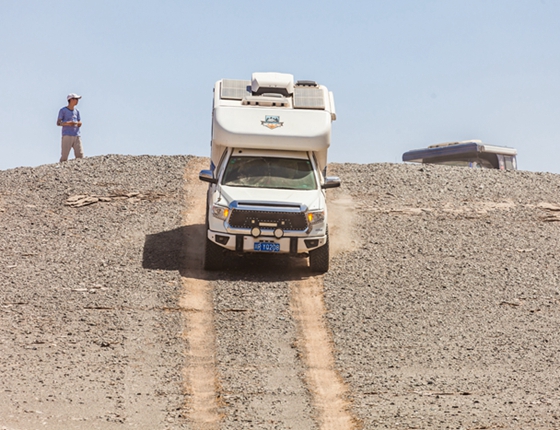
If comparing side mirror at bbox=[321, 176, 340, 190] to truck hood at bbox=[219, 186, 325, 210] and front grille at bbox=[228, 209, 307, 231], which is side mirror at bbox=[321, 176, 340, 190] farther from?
front grille at bbox=[228, 209, 307, 231]

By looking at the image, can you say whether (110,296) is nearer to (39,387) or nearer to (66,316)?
(66,316)

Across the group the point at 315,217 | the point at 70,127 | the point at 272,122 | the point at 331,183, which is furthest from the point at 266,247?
the point at 70,127

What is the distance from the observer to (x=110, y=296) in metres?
15.1

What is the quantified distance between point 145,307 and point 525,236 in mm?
9830

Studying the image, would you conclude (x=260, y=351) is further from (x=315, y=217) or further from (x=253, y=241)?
(x=315, y=217)

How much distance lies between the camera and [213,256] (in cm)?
1694

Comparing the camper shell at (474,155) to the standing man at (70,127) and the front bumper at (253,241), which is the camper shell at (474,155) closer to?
the standing man at (70,127)

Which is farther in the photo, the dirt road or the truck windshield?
the truck windshield

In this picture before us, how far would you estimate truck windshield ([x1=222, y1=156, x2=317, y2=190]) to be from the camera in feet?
56.1

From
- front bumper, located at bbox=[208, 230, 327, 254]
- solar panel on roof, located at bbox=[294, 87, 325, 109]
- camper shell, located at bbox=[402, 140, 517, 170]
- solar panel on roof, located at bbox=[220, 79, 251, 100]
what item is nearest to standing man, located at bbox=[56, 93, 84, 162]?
solar panel on roof, located at bbox=[220, 79, 251, 100]

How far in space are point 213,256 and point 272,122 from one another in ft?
9.05

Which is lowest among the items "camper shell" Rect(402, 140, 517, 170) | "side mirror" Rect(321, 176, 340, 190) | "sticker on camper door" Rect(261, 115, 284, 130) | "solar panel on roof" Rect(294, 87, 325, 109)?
"camper shell" Rect(402, 140, 517, 170)

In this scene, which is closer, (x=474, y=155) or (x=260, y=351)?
(x=260, y=351)

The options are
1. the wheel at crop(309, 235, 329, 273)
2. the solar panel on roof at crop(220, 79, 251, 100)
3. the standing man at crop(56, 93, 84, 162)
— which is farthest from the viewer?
the standing man at crop(56, 93, 84, 162)
